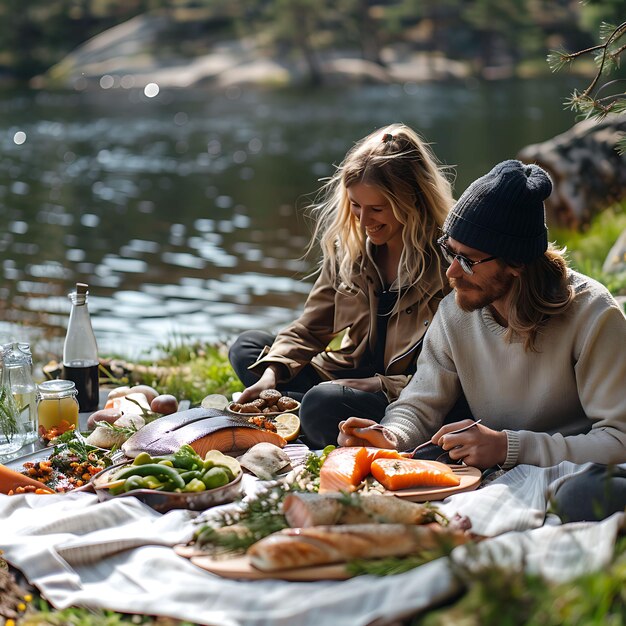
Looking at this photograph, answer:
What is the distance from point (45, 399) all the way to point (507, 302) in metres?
1.95

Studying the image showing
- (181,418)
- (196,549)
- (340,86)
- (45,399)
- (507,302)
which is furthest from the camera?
(340,86)

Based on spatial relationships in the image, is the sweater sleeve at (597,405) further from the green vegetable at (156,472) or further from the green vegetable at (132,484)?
the green vegetable at (132,484)

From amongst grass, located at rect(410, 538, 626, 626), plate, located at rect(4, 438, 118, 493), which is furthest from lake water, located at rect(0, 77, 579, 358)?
grass, located at rect(410, 538, 626, 626)

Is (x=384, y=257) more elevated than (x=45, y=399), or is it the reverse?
(x=384, y=257)

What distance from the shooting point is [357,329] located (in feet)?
15.8

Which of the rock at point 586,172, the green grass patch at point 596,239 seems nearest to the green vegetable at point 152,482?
the green grass patch at point 596,239

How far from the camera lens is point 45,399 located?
440 centimetres

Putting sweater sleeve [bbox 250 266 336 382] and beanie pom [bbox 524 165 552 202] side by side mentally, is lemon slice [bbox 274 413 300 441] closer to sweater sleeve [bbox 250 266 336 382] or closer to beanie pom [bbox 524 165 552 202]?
sweater sleeve [bbox 250 266 336 382]

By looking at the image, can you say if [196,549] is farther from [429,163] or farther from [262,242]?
[262,242]

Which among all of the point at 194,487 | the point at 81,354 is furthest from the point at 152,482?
the point at 81,354

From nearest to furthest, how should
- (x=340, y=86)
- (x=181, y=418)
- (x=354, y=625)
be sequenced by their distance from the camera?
1. (x=354, y=625)
2. (x=181, y=418)
3. (x=340, y=86)

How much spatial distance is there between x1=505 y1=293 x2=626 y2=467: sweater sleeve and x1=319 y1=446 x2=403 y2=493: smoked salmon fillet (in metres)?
0.44

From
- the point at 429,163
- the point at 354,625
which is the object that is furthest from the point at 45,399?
the point at 354,625

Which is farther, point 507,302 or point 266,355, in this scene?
point 266,355
